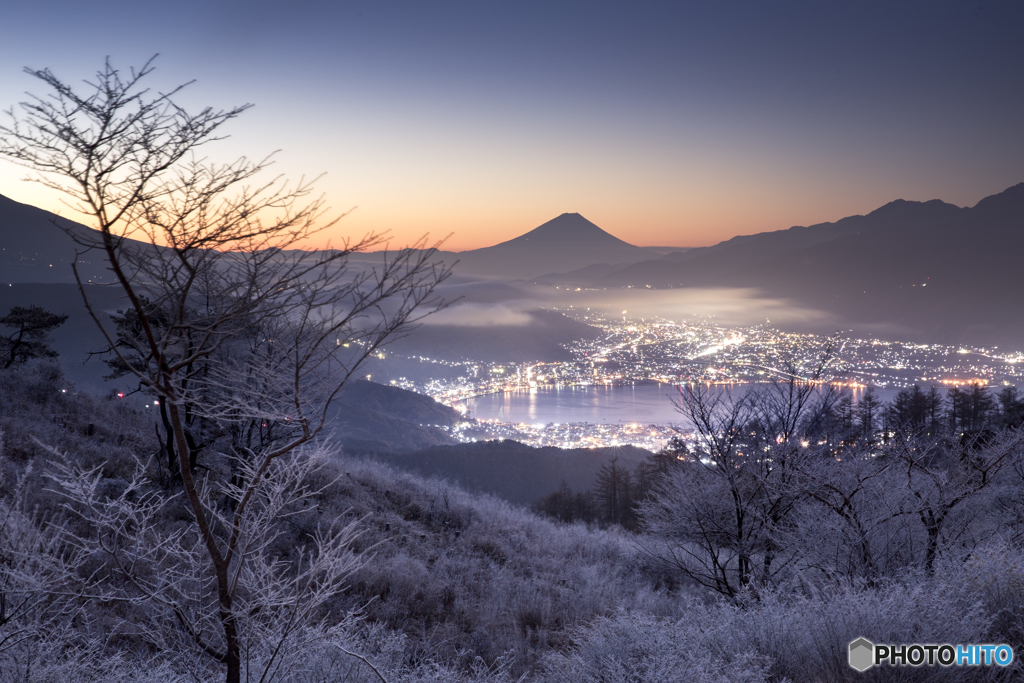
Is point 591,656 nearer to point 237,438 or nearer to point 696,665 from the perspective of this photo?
point 696,665

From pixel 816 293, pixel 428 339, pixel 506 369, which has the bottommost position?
pixel 506 369

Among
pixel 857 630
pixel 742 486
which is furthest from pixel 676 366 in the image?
pixel 857 630

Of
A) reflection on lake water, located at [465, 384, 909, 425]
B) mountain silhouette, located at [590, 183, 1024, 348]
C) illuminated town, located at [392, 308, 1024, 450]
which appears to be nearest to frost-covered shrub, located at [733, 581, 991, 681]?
illuminated town, located at [392, 308, 1024, 450]

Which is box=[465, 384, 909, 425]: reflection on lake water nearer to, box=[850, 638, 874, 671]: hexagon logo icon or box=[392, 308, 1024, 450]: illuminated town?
box=[392, 308, 1024, 450]: illuminated town

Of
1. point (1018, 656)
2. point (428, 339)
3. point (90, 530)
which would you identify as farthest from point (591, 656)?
point (428, 339)

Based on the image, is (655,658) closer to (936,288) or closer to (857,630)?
(857,630)
